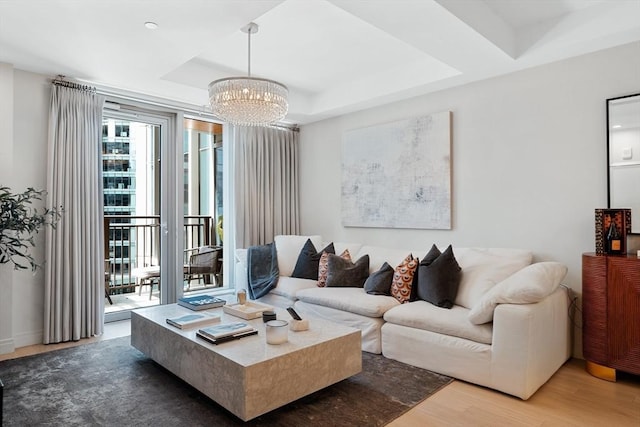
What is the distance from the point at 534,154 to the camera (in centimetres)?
346

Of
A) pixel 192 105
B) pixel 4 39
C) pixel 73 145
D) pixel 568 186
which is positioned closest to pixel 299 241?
pixel 192 105

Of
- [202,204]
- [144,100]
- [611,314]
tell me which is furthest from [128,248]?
[611,314]

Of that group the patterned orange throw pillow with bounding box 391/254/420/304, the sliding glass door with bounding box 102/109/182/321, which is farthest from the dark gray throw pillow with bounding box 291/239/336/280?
the sliding glass door with bounding box 102/109/182/321

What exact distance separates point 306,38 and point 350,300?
2.31 meters

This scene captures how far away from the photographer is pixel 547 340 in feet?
8.87

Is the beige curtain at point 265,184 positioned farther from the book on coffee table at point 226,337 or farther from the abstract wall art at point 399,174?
the book on coffee table at point 226,337

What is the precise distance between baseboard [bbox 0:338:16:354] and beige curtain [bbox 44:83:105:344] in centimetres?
24

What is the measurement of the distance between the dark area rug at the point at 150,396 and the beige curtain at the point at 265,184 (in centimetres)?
233

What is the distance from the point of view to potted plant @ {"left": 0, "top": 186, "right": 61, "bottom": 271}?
121 inches

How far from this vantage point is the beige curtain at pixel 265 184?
512 centimetres

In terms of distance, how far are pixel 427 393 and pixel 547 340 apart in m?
0.91

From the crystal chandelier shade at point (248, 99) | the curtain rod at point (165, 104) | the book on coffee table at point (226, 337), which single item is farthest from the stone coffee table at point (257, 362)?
the curtain rod at point (165, 104)

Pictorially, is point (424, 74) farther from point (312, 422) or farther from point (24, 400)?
point (24, 400)

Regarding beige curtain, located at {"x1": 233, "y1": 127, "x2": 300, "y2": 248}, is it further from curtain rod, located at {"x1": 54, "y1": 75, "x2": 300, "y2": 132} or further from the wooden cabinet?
the wooden cabinet
